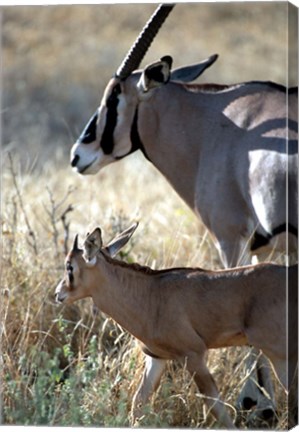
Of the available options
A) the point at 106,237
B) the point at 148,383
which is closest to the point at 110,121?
the point at 106,237

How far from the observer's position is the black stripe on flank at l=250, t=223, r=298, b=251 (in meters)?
6.76

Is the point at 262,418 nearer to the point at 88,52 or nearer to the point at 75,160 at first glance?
the point at 75,160

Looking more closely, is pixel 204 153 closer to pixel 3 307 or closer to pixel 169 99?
pixel 169 99

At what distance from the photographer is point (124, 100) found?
7805mm

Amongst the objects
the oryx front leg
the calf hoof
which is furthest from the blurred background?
the calf hoof

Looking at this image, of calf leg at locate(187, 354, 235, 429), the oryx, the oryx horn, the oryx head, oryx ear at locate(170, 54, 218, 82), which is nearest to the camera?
calf leg at locate(187, 354, 235, 429)

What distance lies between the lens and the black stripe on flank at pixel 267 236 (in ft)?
22.2

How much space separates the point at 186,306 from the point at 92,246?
544 mm

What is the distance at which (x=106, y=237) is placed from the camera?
347 inches

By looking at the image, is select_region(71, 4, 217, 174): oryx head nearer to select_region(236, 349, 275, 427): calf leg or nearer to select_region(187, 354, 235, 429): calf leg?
select_region(236, 349, 275, 427): calf leg

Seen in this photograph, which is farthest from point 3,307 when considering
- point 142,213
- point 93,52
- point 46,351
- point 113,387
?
point 93,52

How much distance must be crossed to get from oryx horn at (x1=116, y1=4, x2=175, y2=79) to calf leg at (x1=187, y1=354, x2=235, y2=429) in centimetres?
189

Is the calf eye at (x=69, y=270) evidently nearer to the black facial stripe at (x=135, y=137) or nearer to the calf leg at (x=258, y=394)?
the calf leg at (x=258, y=394)

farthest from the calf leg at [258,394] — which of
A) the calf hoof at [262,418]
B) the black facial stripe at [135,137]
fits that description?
the black facial stripe at [135,137]
